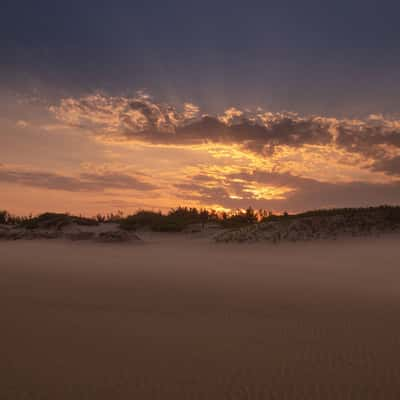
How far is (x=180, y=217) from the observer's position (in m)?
21.2

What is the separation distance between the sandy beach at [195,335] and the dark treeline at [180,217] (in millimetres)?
8262

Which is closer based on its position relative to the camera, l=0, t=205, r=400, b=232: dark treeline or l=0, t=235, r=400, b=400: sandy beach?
l=0, t=235, r=400, b=400: sandy beach

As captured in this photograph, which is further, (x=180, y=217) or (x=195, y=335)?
(x=180, y=217)

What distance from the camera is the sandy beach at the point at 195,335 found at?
8.75 feet

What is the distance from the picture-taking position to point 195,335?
11.5ft

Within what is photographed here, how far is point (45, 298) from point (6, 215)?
19143mm

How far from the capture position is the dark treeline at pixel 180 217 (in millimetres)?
14116

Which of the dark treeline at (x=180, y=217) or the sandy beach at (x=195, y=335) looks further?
the dark treeline at (x=180, y=217)

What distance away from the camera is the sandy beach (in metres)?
2.67

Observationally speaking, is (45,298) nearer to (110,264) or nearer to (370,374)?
(110,264)

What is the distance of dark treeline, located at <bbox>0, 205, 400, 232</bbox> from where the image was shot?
1412 centimetres

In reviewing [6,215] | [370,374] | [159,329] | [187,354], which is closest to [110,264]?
[159,329]

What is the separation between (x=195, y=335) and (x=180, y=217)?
58.3ft

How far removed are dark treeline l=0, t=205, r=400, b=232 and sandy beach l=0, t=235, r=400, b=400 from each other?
8.26m
